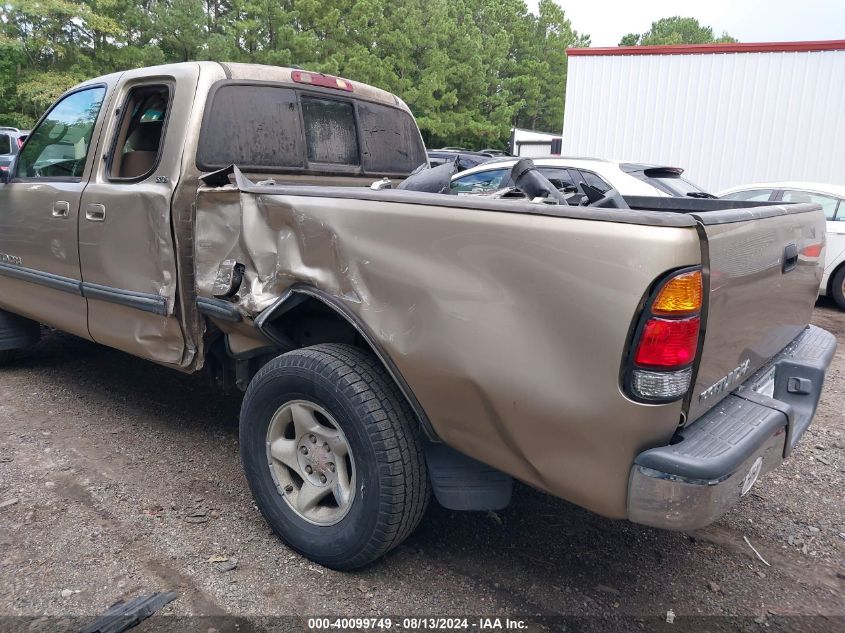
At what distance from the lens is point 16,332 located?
15.0ft

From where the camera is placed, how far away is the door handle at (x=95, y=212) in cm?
338

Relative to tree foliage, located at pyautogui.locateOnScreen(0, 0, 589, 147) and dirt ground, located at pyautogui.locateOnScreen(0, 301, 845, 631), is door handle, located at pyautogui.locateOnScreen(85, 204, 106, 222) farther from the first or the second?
tree foliage, located at pyautogui.locateOnScreen(0, 0, 589, 147)

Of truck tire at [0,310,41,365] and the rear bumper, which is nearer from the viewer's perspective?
the rear bumper

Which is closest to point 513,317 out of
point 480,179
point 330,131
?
point 330,131

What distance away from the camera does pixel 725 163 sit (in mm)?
12680

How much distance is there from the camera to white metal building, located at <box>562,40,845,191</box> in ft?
39.0

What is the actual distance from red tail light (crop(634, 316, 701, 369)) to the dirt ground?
1.10 metres

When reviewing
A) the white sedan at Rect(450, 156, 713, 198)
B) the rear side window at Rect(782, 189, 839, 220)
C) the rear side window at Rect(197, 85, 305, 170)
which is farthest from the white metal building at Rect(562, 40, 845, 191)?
the rear side window at Rect(197, 85, 305, 170)

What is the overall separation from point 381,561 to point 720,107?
12.4 metres

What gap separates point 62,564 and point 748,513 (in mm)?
3036

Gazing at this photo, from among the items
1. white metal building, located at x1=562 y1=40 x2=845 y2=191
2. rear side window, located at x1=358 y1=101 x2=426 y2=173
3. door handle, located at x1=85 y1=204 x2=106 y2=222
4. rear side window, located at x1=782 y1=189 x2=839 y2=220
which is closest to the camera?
door handle, located at x1=85 y1=204 x2=106 y2=222

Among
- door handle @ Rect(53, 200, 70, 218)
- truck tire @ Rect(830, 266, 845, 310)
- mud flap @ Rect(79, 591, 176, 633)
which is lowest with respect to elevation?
truck tire @ Rect(830, 266, 845, 310)

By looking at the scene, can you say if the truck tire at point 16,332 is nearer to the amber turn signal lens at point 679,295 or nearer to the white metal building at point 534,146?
the amber turn signal lens at point 679,295

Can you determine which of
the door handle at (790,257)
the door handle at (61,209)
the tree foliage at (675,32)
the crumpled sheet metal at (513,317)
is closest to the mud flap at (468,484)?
the crumpled sheet metal at (513,317)
